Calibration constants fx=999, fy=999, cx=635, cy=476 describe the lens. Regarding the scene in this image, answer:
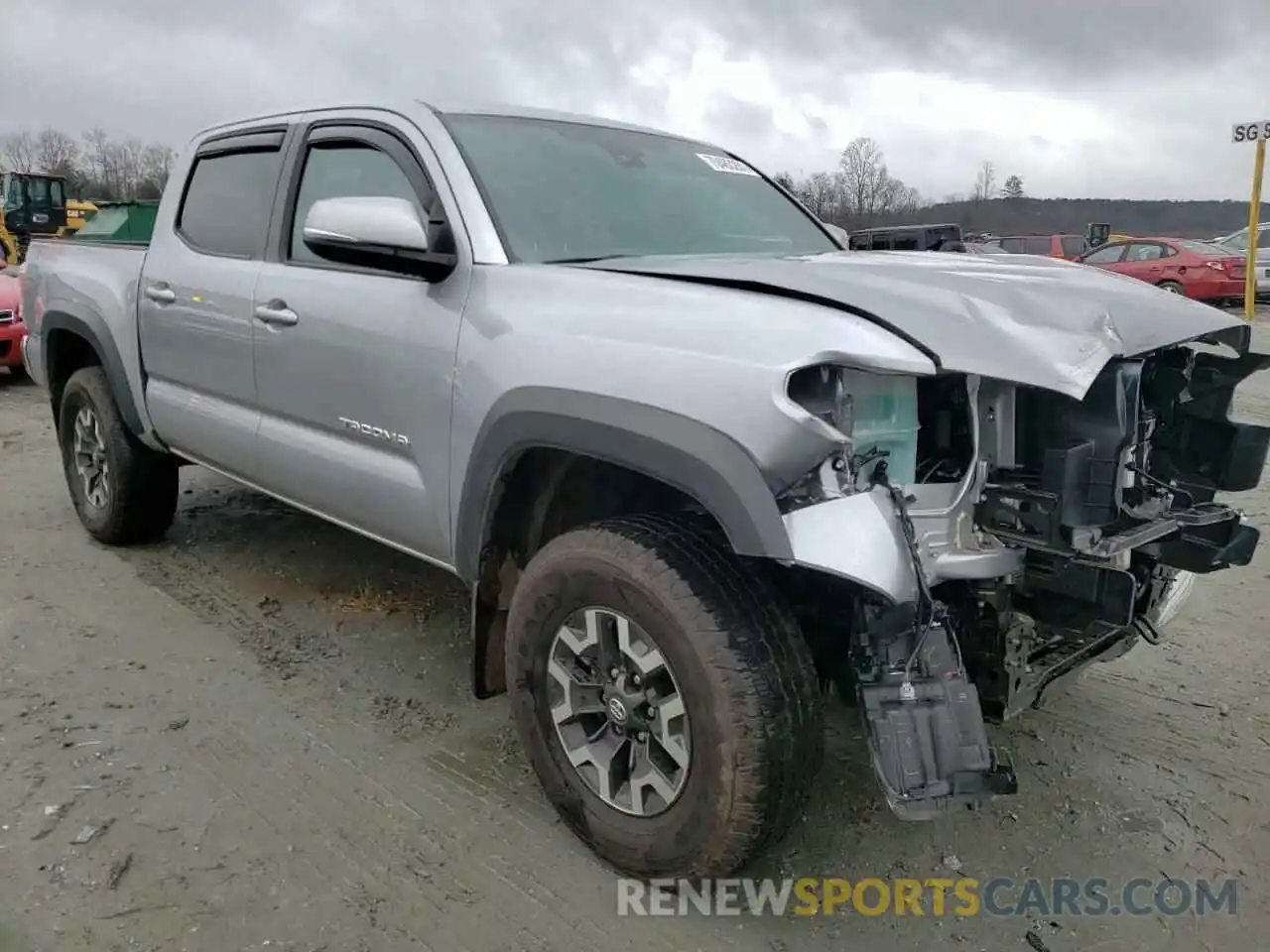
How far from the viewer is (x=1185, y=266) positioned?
17750mm

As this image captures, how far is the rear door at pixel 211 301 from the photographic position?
12.2 ft

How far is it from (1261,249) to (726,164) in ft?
63.4

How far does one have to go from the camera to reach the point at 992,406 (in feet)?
7.25

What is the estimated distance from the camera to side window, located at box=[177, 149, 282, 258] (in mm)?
3752

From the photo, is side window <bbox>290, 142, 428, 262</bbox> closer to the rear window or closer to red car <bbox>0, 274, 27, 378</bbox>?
red car <bbox>0, 274, 27, 378</bbox>

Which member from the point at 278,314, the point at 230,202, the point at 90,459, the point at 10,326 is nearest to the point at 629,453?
the point at 278,314

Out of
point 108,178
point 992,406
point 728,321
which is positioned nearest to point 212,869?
point 728,321

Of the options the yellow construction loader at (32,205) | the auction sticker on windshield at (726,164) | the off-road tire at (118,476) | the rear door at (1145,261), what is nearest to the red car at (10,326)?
the off-road tire at (118,476)

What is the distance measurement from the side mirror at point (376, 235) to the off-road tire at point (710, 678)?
906 mm

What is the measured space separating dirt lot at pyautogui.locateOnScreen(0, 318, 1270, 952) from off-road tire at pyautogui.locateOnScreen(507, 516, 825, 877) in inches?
10.4

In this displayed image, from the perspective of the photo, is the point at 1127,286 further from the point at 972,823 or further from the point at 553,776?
the point at 553,776

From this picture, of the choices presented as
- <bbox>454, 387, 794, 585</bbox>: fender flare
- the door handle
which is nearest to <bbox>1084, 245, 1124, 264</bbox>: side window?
the door handle

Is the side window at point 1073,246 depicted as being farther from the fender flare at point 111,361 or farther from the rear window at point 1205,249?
the fender flare at point 111,361

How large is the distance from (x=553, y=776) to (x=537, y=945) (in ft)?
1.41
